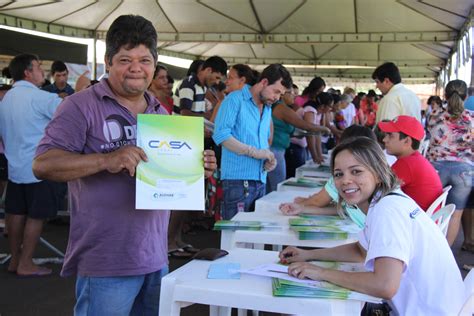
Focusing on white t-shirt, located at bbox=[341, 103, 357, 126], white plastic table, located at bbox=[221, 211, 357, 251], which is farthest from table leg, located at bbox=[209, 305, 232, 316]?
A: white t-shirt, located at bbox=[341, 103, 357, 126]

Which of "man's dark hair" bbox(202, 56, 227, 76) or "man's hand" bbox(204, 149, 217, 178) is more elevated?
"man's dark hair" bbox(202, 56, 227, 76)

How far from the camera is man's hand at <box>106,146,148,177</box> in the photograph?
1321 mm

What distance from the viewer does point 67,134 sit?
53.6 inches

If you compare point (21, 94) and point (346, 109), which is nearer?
point (21, 94)

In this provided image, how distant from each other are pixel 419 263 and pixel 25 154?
9.59ft

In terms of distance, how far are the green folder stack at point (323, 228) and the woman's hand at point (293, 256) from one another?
319 millimetres

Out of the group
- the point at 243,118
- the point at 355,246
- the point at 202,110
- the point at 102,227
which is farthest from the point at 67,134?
the point at 202,110

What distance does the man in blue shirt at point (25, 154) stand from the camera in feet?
11.6

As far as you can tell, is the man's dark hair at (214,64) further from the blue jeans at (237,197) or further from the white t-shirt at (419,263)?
the white t-shirt at (419,263)

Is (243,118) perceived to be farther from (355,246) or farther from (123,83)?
(123,83)

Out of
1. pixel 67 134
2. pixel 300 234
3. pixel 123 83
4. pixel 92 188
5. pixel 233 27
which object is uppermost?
pixel 233 27

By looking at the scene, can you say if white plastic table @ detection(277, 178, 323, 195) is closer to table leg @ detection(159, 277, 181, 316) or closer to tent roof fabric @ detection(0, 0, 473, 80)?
table leg @ detection(159, 277, 181, 316)

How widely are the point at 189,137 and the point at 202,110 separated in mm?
2910

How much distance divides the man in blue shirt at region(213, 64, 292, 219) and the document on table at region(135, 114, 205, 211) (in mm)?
1494
